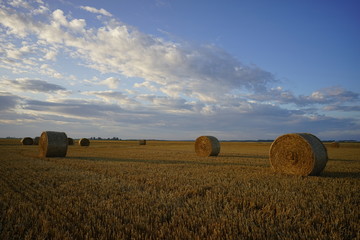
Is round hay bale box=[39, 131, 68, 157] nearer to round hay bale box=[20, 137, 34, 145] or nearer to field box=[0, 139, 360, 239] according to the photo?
field box=[0, 139, 360, 239]

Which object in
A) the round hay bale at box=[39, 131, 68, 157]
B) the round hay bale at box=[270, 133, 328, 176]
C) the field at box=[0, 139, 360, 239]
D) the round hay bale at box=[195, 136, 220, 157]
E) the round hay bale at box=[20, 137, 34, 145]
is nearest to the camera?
the field at box=[0, 139, 360, 239]

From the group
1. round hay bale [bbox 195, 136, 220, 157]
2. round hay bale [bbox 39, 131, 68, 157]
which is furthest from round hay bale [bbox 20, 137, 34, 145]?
round hay bale [bbox 195, 136, 220, 157]

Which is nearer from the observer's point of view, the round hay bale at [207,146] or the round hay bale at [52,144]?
the round hay bale at [52,144]

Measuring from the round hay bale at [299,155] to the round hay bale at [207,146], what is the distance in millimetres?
8219

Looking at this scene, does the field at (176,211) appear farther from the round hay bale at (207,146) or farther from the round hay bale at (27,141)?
the round hay bale at (27,141)

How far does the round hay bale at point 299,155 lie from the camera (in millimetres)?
9055

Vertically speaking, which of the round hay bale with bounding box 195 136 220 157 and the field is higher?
the round hay bale with bounding box 195 136 220 157

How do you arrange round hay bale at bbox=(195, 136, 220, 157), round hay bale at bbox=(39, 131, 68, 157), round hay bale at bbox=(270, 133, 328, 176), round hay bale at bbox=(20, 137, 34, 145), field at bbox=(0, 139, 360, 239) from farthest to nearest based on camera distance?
round hay bale at bbox=(20, 137, 34, 145)
round hay bale at bbox=(195, 136, 220, 157)
round hay bale at bbox=(39, 131, 68, 157)
round hay bale at bbox=(270, 133, 328, 176)
field at bbox=(0, 139, 360, 239)

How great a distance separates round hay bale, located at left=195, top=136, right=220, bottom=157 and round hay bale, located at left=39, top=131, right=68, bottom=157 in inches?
415

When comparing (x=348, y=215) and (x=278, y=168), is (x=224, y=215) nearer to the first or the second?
(x=348, y=215)

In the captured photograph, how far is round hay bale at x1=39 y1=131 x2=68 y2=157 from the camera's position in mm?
15852

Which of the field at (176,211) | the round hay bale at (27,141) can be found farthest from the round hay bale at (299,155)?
the round hay bale at (27,141)

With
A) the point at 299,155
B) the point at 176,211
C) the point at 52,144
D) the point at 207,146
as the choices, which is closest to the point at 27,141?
the point at 52,144

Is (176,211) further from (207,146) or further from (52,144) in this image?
(207,146)
